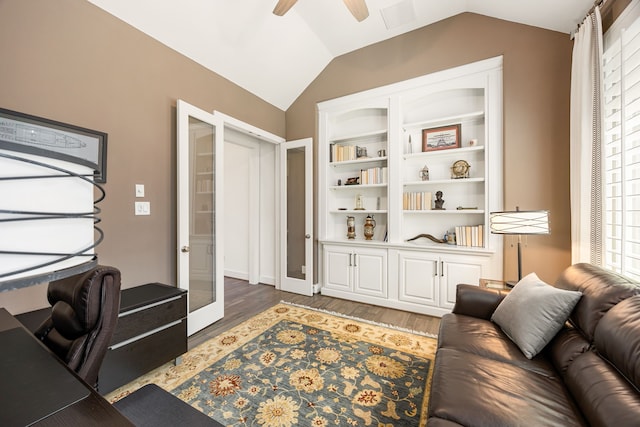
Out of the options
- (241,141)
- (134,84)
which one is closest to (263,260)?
(241,141)

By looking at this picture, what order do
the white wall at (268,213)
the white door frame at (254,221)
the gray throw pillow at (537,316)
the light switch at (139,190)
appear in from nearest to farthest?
the gray throw pillow at (537,316)
the light switch at (139,190)
the white wall at (268,213)
the white door frame at (254,221)

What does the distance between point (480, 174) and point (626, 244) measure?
1.52 m

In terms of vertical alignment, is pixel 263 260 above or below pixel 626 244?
below

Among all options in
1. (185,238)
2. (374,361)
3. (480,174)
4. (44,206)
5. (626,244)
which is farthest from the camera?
(480,174)

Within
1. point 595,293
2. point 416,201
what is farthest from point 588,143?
point 416,201

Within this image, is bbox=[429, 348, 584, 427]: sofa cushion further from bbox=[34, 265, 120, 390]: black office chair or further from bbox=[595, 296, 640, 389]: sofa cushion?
bbox=[34, 265, 120, 390]: black office chair

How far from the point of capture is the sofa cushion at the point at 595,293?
1.36 m

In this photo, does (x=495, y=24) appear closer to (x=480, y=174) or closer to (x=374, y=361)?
(x=480, y=174)

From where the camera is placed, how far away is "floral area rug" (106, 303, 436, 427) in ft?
5.44

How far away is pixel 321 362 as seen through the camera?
218 cm

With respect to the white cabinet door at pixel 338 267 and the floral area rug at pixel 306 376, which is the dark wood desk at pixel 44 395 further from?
the white cabinet door at pixel 338 267

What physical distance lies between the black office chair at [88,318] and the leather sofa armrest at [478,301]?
220cm

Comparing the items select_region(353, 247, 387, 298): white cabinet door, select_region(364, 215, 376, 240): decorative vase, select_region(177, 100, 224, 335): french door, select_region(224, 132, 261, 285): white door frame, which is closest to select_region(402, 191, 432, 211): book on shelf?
select_region(364, 215, 376, 240): decorative vase

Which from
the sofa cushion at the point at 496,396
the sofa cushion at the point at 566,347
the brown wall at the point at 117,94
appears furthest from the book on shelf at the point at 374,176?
the sofa cushion at the point at 496,396
